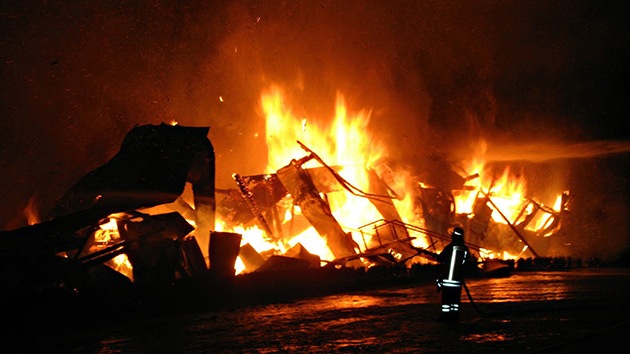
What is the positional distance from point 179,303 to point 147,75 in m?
10.9

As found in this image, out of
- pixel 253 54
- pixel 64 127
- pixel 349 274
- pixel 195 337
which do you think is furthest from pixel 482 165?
pixel 195 337

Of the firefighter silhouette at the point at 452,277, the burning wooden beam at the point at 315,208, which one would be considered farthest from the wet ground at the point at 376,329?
the burning wooden beam at the point at 315,208

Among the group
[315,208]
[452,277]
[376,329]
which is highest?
[315,208]

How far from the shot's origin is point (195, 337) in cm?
686

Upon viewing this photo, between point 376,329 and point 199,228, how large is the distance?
596 centimetres

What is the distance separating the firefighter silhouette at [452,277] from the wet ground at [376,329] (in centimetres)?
21

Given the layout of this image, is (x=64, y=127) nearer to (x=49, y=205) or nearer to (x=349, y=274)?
(x=49, y=205)

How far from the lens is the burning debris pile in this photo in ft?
29.8

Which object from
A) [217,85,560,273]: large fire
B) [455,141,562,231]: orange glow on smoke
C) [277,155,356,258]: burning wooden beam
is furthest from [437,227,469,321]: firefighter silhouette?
[455,141,562,231]: orange glow on smoke

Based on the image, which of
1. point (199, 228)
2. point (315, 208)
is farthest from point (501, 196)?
point (199, 228)

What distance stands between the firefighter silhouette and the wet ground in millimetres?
207

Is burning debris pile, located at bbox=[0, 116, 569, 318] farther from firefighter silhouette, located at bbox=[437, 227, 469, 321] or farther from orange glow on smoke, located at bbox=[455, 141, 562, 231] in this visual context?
firefighter silhouette, located at bbox=[437, 227, 469, 321]

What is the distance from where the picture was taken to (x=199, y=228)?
1208 centimetres

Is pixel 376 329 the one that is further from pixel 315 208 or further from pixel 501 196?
pixel 501 196
